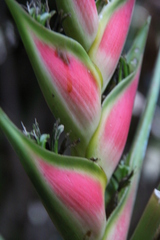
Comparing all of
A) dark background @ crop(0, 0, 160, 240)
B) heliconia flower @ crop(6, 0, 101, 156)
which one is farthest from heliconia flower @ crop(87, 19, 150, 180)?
dark background @ crop(0, 0, 160, 240)

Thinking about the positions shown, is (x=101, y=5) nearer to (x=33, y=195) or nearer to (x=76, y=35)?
(x=76, y=35)

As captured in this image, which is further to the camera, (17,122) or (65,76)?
(17,122)

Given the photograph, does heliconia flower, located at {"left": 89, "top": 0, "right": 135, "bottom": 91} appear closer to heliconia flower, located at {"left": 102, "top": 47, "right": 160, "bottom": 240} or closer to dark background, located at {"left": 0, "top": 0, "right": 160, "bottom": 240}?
heliconia flower, located at {"left": 102, "top": 47, "right": 160, "bottom": 240}

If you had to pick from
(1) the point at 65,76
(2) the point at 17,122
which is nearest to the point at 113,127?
(1) the point at 65,76

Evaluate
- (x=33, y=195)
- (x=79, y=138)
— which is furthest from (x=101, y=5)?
(x=33, y=195)

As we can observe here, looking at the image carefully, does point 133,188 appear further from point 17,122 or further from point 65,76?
point 17,122

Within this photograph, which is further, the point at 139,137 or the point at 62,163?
the point at 139,137
